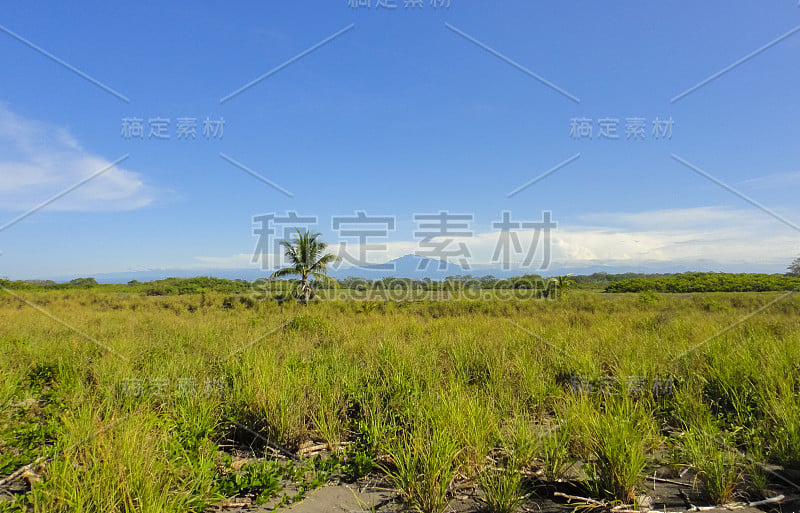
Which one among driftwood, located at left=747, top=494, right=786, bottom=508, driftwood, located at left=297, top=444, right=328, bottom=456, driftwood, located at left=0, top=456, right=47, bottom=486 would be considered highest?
driftwood, located at left=0, top=456, right=47, bottom=486

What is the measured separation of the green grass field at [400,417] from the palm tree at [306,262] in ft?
52.0

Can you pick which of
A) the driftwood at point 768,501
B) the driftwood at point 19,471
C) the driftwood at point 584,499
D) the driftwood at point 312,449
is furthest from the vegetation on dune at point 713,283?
the driftwood at point 19,471

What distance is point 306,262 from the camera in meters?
24.3

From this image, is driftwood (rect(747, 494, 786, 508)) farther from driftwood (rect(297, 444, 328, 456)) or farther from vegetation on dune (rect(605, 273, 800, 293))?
vegetation on dune (rect(605, 273, 800, 293))

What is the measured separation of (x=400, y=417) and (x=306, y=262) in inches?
807

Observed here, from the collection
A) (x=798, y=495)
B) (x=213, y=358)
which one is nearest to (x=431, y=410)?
(x=798, y=495)

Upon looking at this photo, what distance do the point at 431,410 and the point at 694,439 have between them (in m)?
2.67

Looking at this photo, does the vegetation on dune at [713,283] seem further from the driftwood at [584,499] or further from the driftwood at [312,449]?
the driftwood at [312,449]

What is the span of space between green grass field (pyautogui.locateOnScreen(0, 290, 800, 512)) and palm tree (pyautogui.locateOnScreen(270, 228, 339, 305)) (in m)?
15.9

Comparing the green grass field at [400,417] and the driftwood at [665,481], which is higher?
the green grass field at [400,417]

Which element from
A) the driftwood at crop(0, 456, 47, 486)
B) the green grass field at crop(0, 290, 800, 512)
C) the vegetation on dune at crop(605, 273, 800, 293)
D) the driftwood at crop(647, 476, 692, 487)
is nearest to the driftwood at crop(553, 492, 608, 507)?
the green grass field at crop(0, 290, 800, 512)

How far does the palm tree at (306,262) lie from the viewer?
24016 mm

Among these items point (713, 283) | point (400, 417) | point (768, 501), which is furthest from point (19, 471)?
point (713, 283)

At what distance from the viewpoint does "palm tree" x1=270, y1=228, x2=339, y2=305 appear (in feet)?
78.8
